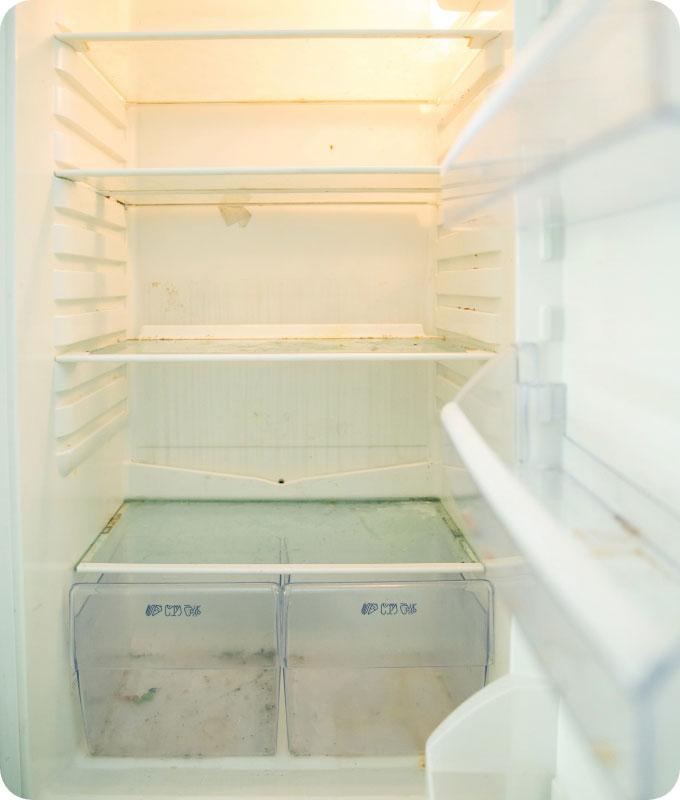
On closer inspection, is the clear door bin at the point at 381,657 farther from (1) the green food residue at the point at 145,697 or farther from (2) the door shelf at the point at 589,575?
(2) the door shelf at the point at 589,575

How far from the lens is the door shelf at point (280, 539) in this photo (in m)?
1.43

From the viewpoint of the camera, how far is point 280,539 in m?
1.66

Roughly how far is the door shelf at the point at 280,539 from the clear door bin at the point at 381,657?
0.06 meters

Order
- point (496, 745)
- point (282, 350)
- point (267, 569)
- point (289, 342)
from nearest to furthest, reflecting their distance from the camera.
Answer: point (496, 745), point (267, 569), point (282, 350), point (289, 342)

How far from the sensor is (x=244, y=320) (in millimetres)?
1835

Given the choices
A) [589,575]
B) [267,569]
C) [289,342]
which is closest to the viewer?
[589,575]

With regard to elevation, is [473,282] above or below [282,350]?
above

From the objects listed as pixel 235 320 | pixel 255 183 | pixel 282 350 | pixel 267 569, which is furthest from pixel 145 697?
pixel 255 183

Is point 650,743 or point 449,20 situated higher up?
point 449,20

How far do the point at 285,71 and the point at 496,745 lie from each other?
4.85 ft

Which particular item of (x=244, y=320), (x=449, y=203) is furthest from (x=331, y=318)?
(x=449, y=203)

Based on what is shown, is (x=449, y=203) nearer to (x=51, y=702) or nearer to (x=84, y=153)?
(x=84, y=153)

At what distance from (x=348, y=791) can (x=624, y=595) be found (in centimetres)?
112

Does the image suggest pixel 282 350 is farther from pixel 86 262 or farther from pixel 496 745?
pixel 496 745
